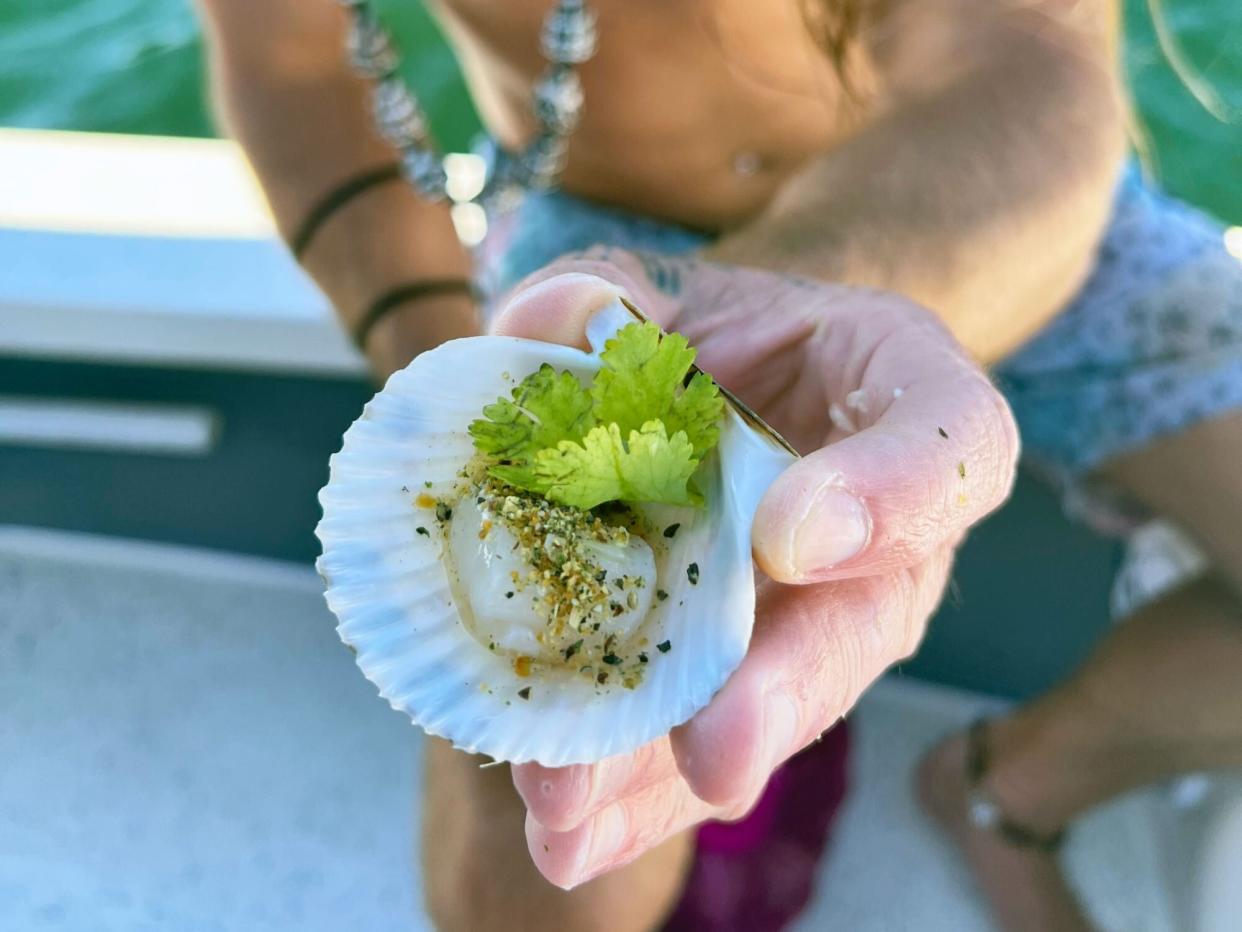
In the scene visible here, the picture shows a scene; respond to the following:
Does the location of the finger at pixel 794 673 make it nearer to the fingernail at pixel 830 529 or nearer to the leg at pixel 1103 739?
the fingernail at pixel 830 529

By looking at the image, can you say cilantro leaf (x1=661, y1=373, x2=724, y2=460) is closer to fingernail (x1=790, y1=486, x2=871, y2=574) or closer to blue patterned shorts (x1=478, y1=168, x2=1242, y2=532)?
fingernail (x1=790, y1=486, x2=871, y2=574)

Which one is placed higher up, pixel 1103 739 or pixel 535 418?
pixel 535 418

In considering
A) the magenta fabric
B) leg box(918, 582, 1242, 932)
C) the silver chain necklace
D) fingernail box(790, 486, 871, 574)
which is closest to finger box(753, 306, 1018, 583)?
fingernail box(790, 486, 871, 574)

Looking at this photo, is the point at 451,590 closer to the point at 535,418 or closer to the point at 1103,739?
the point at 535,418

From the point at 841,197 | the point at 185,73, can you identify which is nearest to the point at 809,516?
the point at 841,197

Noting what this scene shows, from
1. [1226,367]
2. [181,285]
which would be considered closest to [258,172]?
[181,285]

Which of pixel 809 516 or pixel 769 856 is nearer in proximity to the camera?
pixel 809 516
